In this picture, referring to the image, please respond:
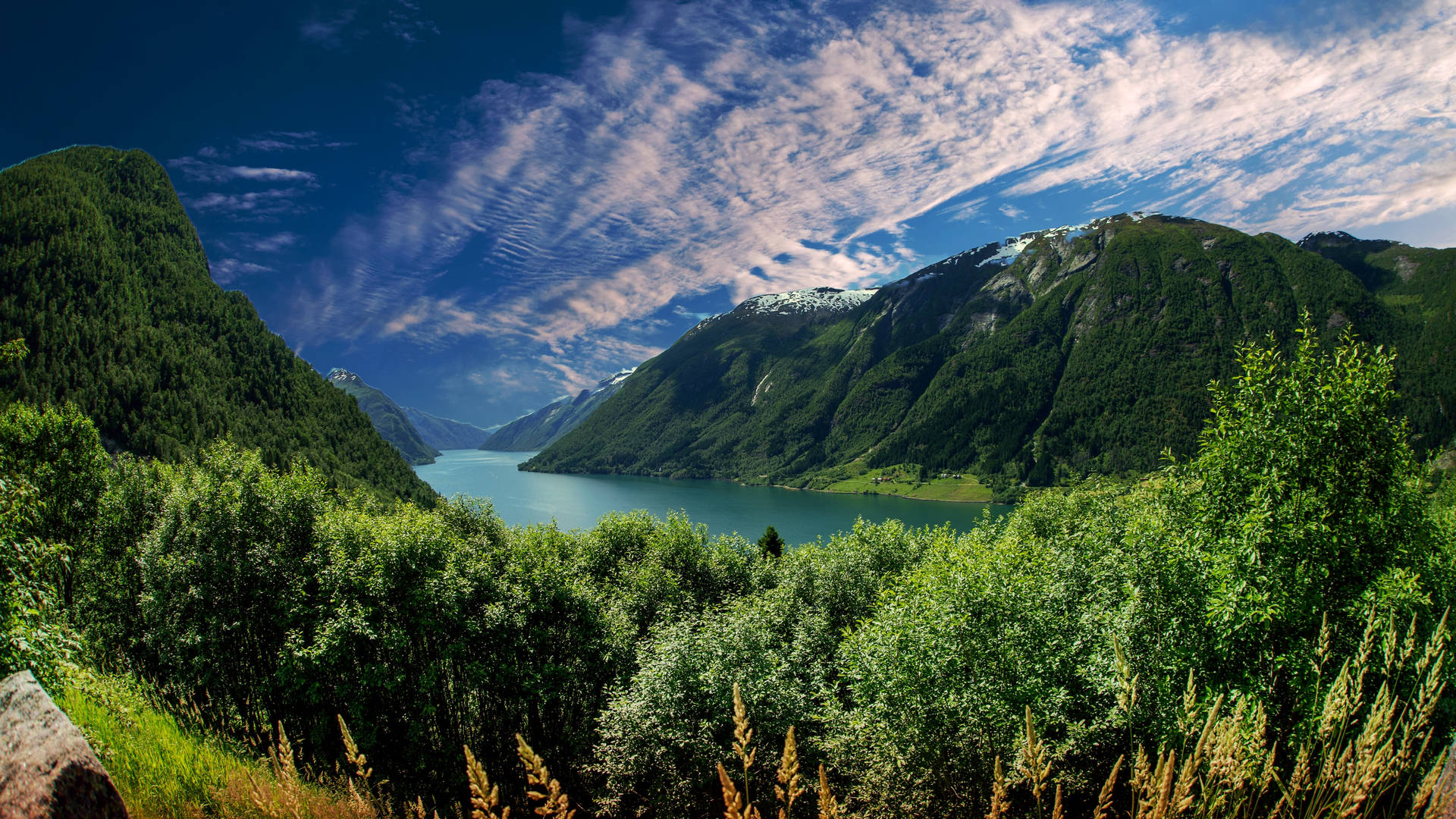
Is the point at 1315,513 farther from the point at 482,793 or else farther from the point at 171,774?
the point at 171,774

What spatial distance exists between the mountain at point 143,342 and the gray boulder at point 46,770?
5085 inches

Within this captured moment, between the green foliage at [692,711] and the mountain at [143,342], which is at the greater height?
the mountain at [143,342]

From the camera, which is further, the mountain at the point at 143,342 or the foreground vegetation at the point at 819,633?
the mountain at the point at 143,342

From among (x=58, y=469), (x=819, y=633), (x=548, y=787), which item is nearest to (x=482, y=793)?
(x=548, y=787)

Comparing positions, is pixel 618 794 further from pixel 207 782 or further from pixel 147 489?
pixel 147 489

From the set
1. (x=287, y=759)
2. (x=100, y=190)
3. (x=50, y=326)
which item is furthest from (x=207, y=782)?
(x=100, y=190)

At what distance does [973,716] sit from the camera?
1669 cm

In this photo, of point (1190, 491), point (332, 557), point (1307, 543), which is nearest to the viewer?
point (1307, 543)

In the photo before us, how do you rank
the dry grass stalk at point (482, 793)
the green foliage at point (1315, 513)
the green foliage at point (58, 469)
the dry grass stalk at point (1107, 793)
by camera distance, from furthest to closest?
the green foliage at point (58, 469) → the green foliage at point (1315, 513) → the dry grass stalk at point (482, 793) → the dry grass stalk at point (1107, 793)

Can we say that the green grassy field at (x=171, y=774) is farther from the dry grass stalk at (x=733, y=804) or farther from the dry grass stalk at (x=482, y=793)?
the dry grass stalk at (x=733, y=804)

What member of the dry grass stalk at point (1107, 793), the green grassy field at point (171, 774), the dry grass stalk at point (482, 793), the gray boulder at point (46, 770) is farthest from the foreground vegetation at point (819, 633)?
the gray boulder at point (46, 770)

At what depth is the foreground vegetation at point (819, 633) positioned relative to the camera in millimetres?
11180

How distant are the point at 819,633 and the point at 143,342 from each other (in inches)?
6848

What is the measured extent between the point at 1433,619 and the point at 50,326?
198 metres
